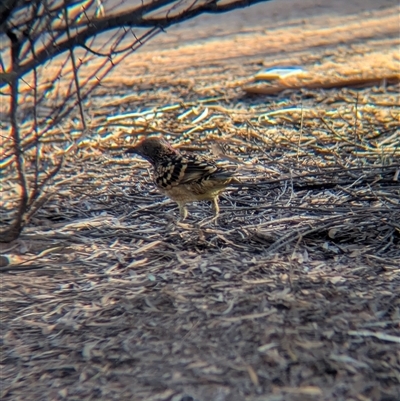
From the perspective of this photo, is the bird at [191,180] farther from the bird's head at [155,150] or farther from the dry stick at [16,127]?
the dry stick at [16,127]

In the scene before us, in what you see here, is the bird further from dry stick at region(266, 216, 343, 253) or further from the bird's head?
dry stick at region(266, 216, 343, 253)

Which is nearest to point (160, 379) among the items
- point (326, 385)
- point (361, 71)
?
point (326, 385)

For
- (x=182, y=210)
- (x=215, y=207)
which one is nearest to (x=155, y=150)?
(x=182, y=210)

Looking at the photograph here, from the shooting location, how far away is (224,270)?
4.72 metres

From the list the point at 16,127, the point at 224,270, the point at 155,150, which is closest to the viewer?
the point at 224,270

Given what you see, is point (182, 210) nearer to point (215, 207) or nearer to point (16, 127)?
point (215, 207)

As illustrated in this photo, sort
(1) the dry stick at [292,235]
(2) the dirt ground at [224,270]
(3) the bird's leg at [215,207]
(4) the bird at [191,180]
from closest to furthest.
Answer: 1. (2) the dirt ground at [224,270]
2. (1) the dry stick at [292,235]
3. (4) the bird at [191,180]
4. (3) the bird's leg at [215,207]

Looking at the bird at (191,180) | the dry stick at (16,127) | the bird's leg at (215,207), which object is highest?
the dry stick at (16,127)

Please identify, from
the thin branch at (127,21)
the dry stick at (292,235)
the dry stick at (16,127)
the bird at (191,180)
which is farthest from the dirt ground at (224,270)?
the thin branch at (127,21)

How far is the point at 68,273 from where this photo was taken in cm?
491

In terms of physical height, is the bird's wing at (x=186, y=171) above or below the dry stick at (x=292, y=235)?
above

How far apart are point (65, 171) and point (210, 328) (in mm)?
3521

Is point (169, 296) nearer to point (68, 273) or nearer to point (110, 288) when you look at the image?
point (110, 288)

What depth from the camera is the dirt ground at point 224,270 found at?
368cm
